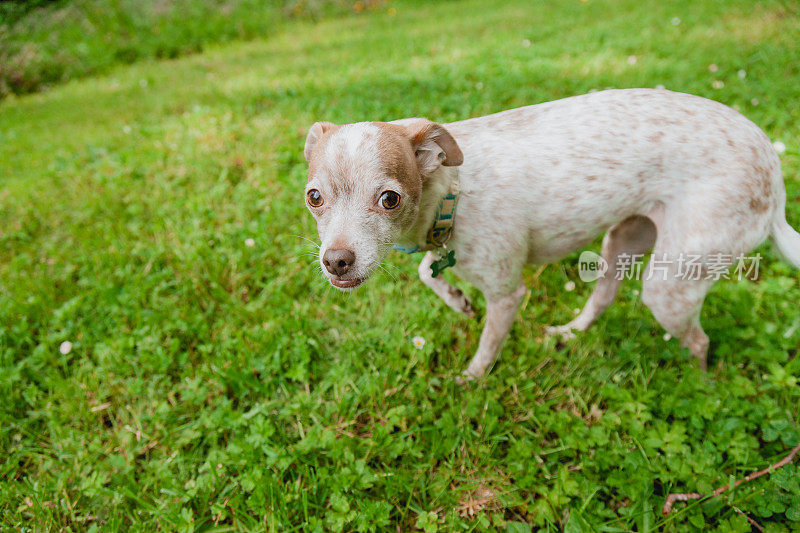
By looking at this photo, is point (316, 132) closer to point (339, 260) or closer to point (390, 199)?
point (390, 199)

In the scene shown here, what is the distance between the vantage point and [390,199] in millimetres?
1952

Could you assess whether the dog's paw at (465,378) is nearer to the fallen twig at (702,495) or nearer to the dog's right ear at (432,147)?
the fallen twig at (702,495)

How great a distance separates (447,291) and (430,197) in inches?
33.8

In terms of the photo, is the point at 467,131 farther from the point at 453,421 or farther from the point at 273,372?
the point at 273,372

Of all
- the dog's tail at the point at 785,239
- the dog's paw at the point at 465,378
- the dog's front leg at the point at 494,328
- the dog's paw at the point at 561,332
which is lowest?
the dog's paw at the point at 561,332

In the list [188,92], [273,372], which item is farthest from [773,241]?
[188,92]

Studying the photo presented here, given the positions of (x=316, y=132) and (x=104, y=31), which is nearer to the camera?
(x=316, y=132)

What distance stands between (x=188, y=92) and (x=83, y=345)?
5.17 m

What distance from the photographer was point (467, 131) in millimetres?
2412

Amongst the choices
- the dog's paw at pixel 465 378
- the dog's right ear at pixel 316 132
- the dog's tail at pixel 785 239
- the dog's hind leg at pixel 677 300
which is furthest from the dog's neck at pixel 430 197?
the dog's tail at pixel 785 239

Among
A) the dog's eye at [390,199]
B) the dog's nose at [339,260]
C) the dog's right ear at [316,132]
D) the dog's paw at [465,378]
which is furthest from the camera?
the dog's paw at [465,378]

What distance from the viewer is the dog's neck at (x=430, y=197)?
217 centimetres

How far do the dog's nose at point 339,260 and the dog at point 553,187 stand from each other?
4 cm

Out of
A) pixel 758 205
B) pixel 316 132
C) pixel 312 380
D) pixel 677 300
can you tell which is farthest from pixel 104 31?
pixel 758 205
